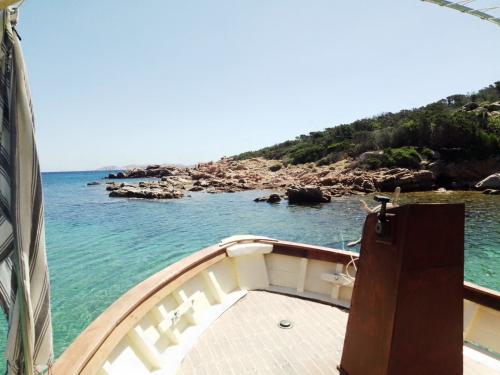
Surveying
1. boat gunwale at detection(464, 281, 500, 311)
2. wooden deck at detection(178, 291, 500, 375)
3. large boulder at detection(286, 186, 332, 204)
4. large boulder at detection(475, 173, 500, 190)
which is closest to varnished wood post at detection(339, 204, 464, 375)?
wooden deck at detection(178, 291, 500, 375)

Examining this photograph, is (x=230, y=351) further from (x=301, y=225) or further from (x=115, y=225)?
(x=115, y=225)

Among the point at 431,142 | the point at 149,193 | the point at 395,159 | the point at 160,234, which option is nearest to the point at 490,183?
the point at 395,159

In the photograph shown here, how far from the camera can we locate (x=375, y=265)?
2234 mm

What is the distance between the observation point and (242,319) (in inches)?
135

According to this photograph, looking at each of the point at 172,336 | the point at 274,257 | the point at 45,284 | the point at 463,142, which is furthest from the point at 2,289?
the point at 463,142

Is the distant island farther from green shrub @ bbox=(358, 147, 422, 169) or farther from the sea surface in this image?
the sea surface

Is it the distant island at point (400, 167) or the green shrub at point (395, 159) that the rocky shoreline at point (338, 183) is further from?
the green shrub at point (395, 159)

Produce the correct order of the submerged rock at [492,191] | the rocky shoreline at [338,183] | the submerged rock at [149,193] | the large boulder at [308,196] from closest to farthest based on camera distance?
the large boulder at [308,196] → the submerged rock at [492,191] → the rocky shoreline at [338,183] → the submerged rock at [149,193]

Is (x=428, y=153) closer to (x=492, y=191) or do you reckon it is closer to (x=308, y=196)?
(x=492, y=191)

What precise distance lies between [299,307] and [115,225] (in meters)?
17.8

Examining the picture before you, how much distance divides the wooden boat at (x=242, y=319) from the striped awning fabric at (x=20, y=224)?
0.42 meters

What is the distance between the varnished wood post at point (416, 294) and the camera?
201cm

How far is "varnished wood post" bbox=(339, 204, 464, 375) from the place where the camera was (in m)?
2.01

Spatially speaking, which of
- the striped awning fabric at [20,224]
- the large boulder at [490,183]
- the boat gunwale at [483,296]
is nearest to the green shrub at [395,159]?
the large boulder at [490,183]
